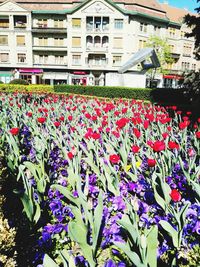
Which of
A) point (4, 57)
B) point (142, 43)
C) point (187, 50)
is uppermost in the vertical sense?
point (142, 43)

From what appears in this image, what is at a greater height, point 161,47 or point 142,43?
point 142,43

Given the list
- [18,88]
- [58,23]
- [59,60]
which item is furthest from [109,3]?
[18,88]

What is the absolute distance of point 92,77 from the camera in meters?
46.4

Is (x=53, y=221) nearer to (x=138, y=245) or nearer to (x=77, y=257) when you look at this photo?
(x=77, y=257)

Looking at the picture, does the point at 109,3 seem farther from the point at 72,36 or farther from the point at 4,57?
the point at 4,57

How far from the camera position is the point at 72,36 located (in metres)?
45.7

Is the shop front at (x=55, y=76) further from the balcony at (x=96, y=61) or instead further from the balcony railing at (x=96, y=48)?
→ the balcony railing at (x=96, y=48)

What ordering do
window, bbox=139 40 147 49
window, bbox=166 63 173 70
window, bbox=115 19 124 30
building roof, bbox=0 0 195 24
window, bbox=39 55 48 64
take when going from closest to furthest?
window, bbox=115 19 124 30 < building roof, bbox=0 0 195 24 < window, bbox=139 40 147 49 < window, bbox=39 55 48 64 < window, bbox=166 63 173 70

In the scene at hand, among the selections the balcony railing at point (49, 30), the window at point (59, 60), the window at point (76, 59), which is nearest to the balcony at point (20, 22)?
the balcony railing at point (49, 30)

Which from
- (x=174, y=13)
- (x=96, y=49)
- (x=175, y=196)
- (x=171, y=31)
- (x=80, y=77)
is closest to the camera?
(x=175, y=196)

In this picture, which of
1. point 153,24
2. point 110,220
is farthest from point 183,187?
point 153,24

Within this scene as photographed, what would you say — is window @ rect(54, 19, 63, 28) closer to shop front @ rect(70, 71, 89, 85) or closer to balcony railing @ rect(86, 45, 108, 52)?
balcony railing @ rect(86, 45, 108, 52)

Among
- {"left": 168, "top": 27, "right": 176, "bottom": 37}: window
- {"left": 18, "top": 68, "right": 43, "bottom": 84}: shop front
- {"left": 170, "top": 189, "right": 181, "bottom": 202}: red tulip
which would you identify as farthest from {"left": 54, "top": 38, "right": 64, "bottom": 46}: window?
{"left": 170, "top": 189, "right": 181, "bottom": 202}: red tulip

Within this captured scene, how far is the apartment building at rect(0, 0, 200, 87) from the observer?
4503 centimetres
